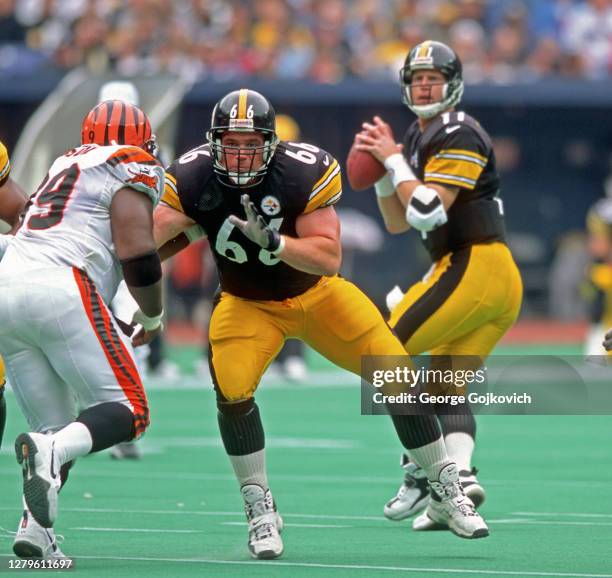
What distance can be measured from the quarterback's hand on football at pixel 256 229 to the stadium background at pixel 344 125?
265 centimetres

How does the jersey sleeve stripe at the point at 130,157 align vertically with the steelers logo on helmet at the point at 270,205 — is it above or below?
above

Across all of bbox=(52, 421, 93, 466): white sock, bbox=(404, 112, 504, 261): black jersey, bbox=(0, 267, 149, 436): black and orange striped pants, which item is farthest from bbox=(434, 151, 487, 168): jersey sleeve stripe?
bbox=(52, 421, 93, 466): white sock

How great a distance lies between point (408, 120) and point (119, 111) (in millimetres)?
14923

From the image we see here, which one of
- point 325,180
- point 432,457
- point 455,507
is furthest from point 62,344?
point 455,507

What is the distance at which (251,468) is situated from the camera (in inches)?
240

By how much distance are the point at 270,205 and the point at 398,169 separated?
4.15 feet

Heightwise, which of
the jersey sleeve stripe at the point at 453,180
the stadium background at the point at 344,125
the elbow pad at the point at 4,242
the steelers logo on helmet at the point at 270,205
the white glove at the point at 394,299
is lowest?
the stadium background at the point at 344,125

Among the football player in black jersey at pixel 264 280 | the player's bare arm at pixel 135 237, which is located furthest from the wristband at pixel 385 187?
the player's bare arm at pixel 135 237

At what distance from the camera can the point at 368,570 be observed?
18.2 feet

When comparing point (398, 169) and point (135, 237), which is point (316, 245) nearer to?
point (135, 237)

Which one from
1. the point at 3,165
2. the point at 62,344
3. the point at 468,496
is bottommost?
the point at 468,496

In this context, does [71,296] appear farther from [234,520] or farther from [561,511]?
[561,511]

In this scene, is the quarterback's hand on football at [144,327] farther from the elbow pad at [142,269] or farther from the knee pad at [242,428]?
the knee pad at [242,428]

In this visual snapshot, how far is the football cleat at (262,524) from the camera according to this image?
5895mm
